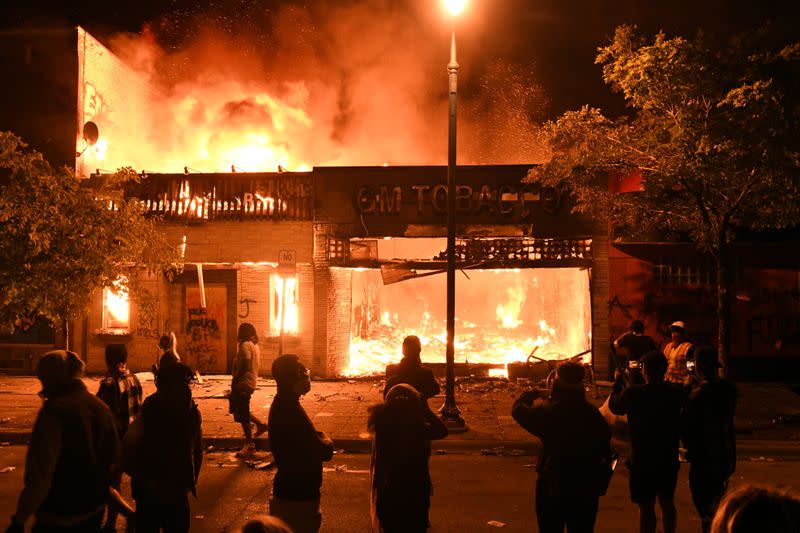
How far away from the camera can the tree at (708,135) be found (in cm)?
960

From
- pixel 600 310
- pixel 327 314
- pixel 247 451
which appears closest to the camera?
pixel 247 451

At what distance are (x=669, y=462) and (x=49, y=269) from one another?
404 inches

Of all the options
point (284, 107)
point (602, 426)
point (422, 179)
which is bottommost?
point (602, 426)

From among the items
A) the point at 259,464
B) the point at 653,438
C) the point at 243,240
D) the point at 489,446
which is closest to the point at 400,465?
the point at 653,438

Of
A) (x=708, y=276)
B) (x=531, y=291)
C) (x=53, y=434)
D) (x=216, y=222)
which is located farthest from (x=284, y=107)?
(x=53, y=434)

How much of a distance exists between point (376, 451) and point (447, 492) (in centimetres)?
339

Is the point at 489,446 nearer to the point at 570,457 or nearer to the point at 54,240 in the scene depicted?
the point at 570,457

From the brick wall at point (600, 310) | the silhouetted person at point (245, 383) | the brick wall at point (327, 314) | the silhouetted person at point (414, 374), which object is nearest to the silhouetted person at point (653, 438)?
the silhouetted person at point (414, 374)

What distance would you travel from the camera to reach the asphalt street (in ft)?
21.4

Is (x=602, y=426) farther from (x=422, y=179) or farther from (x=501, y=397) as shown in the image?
(x=422, y=179)

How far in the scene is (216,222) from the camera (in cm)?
1684

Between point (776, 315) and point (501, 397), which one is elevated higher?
point (776, 315)

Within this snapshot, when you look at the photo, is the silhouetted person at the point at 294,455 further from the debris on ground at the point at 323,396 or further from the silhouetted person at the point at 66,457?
the debris on ground at the point at 323,396

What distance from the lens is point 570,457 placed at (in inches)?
172
